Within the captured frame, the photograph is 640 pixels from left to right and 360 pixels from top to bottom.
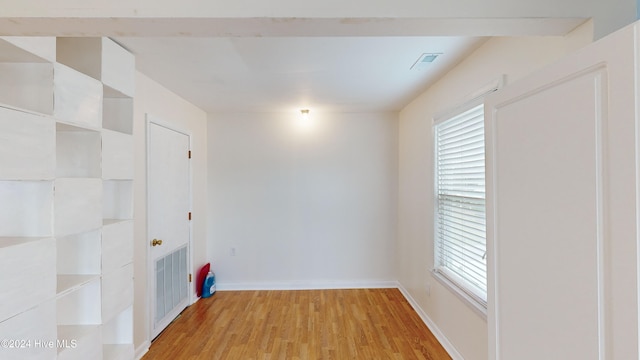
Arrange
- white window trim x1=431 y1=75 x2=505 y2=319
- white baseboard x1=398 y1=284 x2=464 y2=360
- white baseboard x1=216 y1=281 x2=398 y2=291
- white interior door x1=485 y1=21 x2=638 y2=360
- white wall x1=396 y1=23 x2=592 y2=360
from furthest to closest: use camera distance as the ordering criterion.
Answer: white baseboard x1=216 y1=281 x2=398 y2=291, white baseboard x1=398 y1=284 x2=464 y2=360, white window trim x1=431 y1=75 x2=505 y2=319, white wall x1=396 y1=23 x2=592 y2=360, white interior door x1=485 y1=21 x2=638 y2=360

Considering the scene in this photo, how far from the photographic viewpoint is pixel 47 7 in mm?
1030

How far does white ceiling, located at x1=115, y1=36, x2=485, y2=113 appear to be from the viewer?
191 cm

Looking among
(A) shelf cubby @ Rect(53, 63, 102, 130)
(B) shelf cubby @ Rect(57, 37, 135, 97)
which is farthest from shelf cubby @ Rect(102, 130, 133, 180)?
(B) shelf cubby @ Rect(57, 37, 135, 97)

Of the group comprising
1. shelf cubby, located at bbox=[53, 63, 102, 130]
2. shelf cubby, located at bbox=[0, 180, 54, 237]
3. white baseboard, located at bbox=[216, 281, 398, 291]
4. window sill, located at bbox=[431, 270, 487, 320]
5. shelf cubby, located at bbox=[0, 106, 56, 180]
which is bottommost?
white baseboard, located at bbox=[216, 281, 398, 291]

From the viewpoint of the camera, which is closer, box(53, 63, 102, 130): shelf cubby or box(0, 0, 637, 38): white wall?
box(0, 0, 637, 38): white wall

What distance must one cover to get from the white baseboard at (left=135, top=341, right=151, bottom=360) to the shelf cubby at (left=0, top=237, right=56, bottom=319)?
1.34 meters

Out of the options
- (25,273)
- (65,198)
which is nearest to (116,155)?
(65,198)

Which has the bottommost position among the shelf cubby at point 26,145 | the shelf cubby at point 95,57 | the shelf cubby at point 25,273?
the shelf cubby at point 25,273

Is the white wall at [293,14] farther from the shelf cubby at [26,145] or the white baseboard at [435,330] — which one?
the white baseboard at [435,330]

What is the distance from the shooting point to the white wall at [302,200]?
12.8ft

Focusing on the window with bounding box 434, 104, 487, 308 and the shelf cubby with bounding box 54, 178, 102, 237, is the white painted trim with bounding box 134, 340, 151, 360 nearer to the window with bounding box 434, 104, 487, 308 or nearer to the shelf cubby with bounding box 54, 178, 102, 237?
the shelf cubby with bounding box 54, 178, 102, 237

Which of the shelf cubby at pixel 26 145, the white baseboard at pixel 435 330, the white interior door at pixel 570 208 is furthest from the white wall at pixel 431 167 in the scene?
the shelf cubby at pixel 26 145

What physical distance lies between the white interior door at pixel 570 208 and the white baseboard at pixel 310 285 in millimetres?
2857

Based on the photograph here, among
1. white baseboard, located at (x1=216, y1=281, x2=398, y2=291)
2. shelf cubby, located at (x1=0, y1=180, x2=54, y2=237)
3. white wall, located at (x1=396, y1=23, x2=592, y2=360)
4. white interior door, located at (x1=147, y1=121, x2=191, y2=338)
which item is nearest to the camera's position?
shelf cubby, located at (x1=0, y1=180, x2=54, y2=237)
